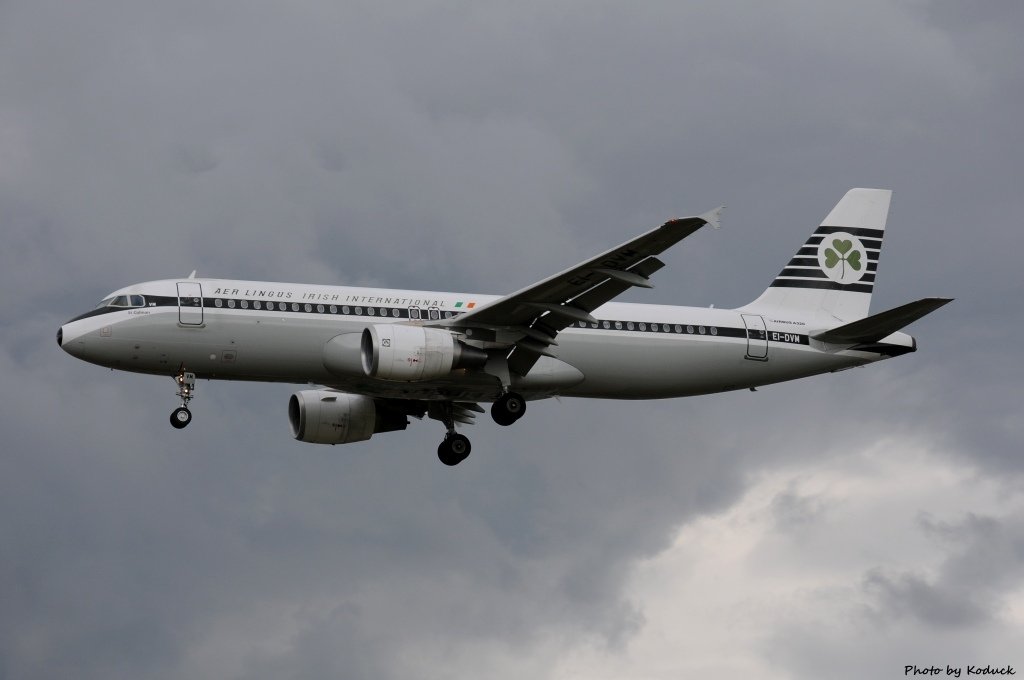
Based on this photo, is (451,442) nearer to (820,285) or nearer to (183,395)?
(183,395)

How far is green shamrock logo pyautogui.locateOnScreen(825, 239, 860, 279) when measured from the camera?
49688 mm

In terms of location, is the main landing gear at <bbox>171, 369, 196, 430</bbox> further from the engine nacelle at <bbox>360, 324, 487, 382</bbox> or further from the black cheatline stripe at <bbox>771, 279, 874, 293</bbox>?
the black cheatline stripe at <bbox>771, 279, 874, 293</bbox>

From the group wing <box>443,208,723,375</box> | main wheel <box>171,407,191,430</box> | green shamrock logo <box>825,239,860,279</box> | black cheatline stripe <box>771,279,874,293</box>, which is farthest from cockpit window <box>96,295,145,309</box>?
green shamrock logo <box>825,239,860,279</box>

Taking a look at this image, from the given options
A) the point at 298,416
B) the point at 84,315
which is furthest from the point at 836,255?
the point at 84,315

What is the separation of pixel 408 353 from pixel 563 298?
4388 millimetres

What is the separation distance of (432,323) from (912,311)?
13704mm

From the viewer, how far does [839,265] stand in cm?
4972

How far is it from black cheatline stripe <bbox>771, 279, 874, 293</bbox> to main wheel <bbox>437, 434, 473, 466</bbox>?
37.2 ft

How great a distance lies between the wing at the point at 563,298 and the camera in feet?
121

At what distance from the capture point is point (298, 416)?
4612cm

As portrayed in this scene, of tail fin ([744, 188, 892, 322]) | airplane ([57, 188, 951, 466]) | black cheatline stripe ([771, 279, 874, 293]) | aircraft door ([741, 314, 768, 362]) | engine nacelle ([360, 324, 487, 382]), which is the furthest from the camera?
black cheatline stripe ([771, 279, 874, 293])

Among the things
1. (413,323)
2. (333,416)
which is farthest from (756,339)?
(333,416)

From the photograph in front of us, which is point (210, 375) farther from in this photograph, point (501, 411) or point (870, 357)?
point (870, 357)

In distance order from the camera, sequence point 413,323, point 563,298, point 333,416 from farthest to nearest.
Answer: point 333,416 < point 413,323 < point 563,298
